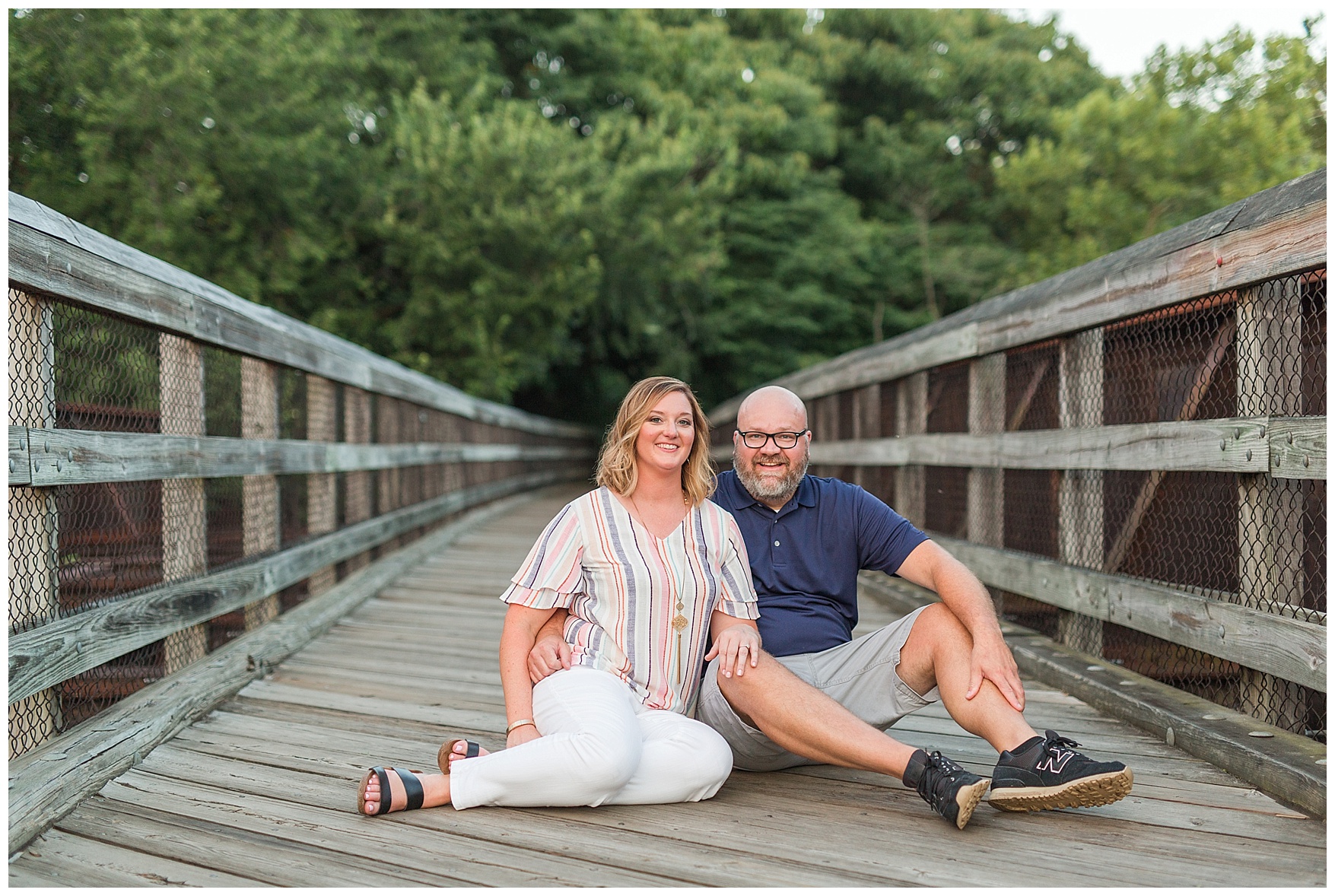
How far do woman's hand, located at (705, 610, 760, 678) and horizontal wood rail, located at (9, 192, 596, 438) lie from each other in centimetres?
169

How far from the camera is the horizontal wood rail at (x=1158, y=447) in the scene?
7.83 ft

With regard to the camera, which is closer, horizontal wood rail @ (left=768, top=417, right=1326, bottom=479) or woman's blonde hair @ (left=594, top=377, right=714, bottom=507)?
horizontal wood rail @ (left=768, top=417, right=1326, bottom=479)

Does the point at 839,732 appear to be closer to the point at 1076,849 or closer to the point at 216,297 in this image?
the point at 1076,849

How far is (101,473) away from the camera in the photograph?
2607mm

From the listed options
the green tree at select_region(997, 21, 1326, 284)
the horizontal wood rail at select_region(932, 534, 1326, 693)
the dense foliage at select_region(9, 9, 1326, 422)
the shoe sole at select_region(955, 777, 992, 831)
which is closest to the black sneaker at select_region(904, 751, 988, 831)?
the shoe sole at select_region(955, 777, 992, 831)

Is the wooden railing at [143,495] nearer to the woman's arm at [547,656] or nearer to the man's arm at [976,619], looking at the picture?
the woman's arm at [547,656]

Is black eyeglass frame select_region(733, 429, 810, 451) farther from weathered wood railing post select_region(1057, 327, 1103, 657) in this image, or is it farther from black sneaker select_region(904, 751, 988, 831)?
weathered wood railing post select_region(1057, 327, 1103, 657)

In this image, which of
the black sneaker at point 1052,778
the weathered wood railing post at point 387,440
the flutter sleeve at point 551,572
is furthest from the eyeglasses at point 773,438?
the weathered wood railing post at point 387,440

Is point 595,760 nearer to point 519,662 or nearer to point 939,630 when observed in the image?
point 519,662

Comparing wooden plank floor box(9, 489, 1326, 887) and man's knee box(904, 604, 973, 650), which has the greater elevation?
man's knee box(904, 604, 973, 650)

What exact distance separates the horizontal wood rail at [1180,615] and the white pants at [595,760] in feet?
4.05

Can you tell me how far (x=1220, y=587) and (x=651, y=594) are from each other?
1.48m

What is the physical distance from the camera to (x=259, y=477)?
3.93m

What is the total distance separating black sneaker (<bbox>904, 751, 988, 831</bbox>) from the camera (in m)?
2.17
